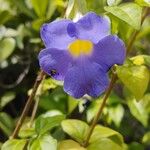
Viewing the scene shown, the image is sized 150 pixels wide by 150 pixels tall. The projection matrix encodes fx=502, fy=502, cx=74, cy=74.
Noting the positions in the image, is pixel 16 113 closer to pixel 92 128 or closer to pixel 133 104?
pixel 133 104

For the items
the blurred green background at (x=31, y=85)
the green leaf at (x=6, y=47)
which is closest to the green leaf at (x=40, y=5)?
the blurred green background at (x=31, y=85)

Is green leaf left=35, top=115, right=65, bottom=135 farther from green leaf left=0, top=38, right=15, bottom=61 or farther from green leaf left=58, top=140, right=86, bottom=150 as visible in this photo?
green leaf left=0, top=38, right=15, bottom=61

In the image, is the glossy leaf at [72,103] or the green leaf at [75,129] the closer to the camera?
the green leaf at [75,129]

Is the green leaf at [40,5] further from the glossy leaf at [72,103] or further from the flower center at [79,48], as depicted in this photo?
the flower center at [79,48]

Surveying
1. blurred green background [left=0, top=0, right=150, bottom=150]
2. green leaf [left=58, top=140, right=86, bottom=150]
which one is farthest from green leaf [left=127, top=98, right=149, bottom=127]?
green leaf [left=58, top=140, right=86, bottom=150]

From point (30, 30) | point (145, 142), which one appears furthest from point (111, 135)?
point (30, 30)
